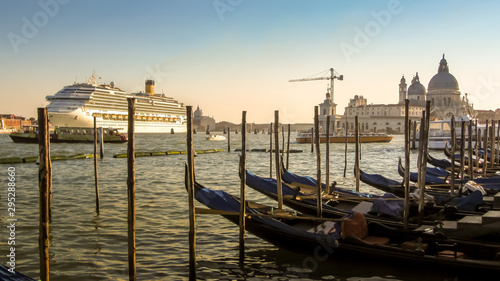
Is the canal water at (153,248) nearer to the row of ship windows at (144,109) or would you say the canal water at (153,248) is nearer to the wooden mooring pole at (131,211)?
the wooden mooring pole at (131,211)

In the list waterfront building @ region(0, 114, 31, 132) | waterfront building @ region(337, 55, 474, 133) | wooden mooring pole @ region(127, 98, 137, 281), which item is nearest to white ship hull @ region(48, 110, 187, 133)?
wooden mooring pole @ region(127, 98, 137, 281)

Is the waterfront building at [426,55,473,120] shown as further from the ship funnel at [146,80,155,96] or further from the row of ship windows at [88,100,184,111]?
the ship funnel at [146,80,155,96]

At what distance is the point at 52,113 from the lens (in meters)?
54.1

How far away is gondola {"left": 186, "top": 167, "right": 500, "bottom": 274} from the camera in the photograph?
5.92 metres

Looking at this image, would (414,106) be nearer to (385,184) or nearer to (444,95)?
(444,95)

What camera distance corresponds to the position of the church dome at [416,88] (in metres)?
116

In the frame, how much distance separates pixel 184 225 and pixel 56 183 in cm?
783

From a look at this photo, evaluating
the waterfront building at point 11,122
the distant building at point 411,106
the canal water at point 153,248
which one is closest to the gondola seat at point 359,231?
the canal water at point 153,248

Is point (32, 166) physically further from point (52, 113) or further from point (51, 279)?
point (52, 113)

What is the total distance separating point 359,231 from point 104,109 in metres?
57.5

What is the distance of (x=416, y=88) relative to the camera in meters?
117

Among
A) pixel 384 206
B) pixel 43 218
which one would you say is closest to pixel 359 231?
pixel 384 206

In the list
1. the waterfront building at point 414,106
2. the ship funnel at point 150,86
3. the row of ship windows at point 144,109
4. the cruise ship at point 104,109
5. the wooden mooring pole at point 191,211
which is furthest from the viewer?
the waterfront building at point 414,106

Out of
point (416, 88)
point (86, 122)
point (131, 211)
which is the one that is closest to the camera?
point (131, 211)
